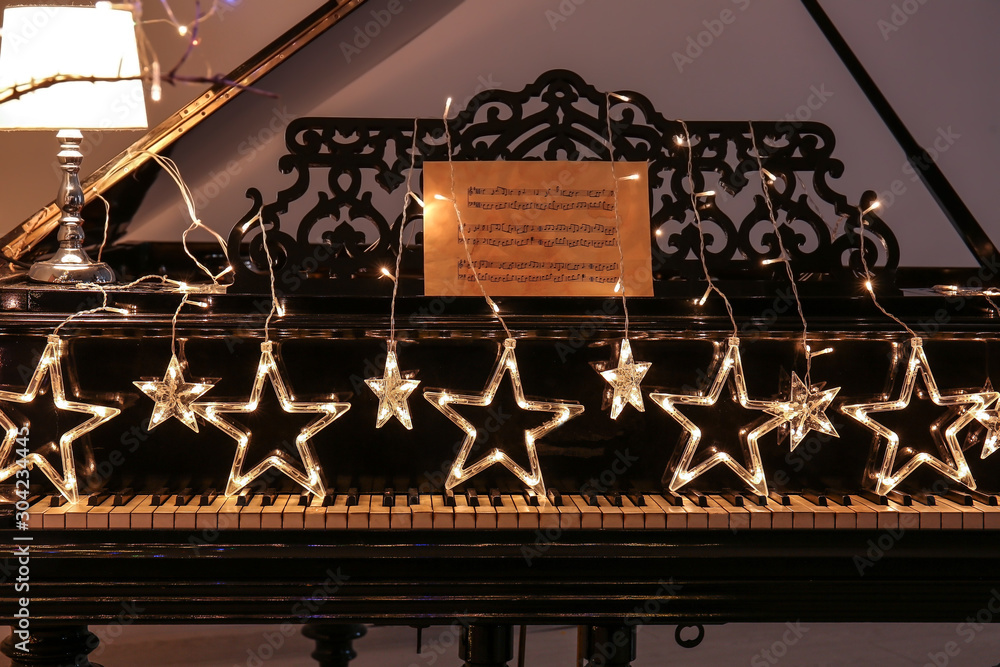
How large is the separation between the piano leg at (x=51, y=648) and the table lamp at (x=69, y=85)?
79 centimetres

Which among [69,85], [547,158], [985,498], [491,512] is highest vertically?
[69,85]

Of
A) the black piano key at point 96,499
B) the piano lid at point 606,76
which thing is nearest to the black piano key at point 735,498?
the black piano key at point 96,499

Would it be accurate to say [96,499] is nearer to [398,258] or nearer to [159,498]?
[159,498]

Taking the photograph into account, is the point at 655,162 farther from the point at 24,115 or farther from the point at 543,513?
the point at 24,115

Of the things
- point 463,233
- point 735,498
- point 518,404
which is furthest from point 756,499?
point 463,233

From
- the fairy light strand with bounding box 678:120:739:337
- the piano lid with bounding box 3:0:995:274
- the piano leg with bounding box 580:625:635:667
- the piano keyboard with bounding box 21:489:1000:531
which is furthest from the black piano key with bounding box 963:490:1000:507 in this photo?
the piano lid with bounding box 3:0:995:274

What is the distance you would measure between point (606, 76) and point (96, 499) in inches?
93.0

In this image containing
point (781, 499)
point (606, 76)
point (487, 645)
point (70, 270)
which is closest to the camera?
point (781, 499)

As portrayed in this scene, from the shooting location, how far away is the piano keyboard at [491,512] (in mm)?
1730

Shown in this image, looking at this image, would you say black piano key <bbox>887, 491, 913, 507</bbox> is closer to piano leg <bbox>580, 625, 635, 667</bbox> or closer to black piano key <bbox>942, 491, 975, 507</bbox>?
black piano key <bbox>942, 491, 975, 507</bbox>

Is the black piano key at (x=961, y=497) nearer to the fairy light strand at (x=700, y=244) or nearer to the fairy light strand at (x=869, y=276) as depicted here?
the fairy light strand at (x=869, y=276)

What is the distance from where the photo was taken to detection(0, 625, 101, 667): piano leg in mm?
1837

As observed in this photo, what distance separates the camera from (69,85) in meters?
2.18

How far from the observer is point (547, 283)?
1.96m
